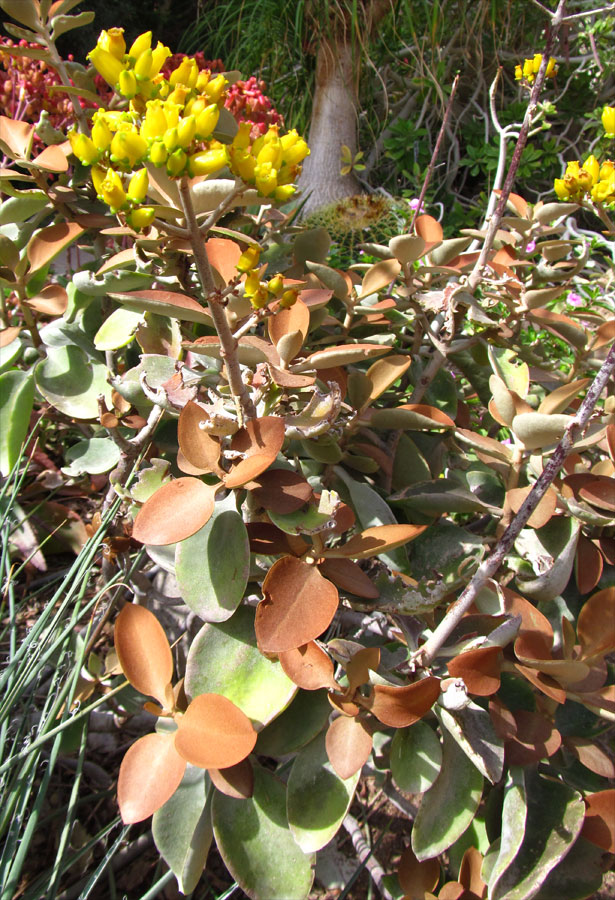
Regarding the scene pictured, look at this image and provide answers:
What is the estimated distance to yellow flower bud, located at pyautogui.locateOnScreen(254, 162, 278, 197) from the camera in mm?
451

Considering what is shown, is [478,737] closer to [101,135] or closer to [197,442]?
[197,442]

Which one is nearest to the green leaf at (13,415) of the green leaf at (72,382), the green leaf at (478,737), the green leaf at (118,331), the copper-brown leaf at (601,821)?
the green leaf at (72,382)

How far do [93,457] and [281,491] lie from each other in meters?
0.36

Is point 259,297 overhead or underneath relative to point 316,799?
overhead

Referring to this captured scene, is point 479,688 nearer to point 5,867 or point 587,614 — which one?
point 587,614

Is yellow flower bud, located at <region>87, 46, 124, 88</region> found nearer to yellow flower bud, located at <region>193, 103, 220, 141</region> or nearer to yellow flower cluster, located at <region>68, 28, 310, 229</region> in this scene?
yellow flower cluster, located at <region>68, 28, 310, 229</region>

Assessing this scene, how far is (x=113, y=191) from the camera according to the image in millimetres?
426

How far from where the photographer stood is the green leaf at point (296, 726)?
2.06ft

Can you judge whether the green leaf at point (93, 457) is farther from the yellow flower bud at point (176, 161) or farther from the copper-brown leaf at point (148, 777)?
the yellow flower bud at point (176, 161)

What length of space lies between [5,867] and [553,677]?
0.56 m

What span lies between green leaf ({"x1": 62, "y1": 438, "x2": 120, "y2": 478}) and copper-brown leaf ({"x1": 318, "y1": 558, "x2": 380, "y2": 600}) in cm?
34

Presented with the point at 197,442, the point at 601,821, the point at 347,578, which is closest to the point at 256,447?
the point at 197,442

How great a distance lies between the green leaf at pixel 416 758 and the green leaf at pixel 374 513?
0.17m

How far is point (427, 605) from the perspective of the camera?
0.63 meters
